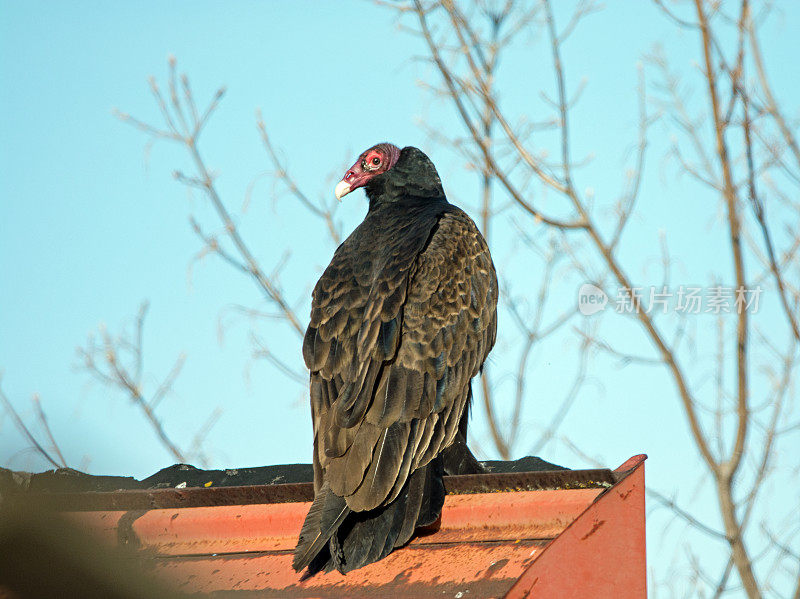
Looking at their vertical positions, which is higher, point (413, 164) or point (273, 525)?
point (413, 164)

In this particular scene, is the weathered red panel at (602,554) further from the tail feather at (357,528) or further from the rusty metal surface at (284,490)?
the tail feather at (357,528)

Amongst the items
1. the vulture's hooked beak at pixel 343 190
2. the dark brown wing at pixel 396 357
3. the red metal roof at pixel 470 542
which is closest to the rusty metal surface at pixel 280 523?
the red metal roof at pixel 470 542

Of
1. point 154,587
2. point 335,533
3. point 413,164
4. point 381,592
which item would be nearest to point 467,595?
point 381,592

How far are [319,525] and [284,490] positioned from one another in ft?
1.54

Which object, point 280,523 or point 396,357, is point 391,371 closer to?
point 396,357

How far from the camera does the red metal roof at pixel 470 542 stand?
7.37 ft

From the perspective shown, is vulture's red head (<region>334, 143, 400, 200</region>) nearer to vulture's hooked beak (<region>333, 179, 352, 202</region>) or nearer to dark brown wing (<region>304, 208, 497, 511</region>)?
vulture's hooked beak (<region>333, 179, 352, 202</region>)

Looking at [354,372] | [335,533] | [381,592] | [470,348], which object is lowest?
[381,592]

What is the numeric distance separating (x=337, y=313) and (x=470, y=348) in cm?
50

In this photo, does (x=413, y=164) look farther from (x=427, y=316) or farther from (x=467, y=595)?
(x=467, y=595)

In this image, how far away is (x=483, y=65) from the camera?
5.58 m

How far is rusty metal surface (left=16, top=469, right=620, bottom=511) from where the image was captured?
2.51 metres

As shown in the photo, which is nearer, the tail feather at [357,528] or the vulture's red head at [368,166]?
the tail feather at [357,528]

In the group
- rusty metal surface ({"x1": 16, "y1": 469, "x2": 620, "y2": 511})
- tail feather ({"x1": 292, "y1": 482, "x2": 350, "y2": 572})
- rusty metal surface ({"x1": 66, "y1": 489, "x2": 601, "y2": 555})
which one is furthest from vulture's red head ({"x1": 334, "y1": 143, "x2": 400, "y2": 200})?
tail feather ({"x1": 292, "y1": 482, "x2": 350, "y2": 572})
